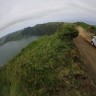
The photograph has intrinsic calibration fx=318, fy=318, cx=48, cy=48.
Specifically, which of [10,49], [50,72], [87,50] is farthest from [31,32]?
[50,72]

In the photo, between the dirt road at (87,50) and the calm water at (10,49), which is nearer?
the dirt road at (87,50)

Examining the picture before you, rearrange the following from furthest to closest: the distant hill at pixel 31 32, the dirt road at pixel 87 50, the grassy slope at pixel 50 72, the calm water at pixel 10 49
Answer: the distant hill at pixel 31 32
the calm water at pixel 10 49
the dirt road at pixel 87 50
the grassy slope at pixel 50 72

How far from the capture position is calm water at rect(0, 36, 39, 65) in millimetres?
27672

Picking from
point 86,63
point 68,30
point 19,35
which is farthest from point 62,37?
point 19,35

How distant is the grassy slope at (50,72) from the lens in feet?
63.5

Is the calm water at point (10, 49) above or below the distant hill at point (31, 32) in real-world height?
below

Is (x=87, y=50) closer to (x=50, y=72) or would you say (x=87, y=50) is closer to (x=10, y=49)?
(x=50, y=72)

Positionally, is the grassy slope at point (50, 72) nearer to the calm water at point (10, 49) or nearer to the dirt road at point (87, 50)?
the dirt road at point (87, 50)

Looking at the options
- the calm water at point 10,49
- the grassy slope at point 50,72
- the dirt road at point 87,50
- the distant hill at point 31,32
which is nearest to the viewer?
the grassy slope at point 50,72

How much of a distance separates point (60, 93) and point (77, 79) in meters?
1.59

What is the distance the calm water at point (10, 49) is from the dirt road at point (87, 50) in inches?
180

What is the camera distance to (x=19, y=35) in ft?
103

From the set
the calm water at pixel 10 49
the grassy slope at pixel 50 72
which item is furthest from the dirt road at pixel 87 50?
the calm water at pixel 10 49

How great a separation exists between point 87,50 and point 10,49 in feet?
25.8
